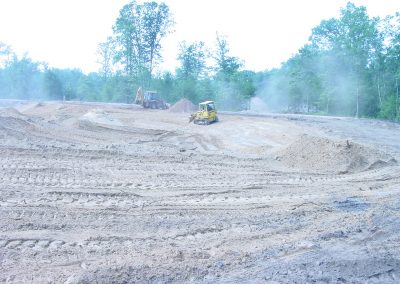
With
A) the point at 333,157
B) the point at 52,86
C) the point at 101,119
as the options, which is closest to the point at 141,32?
the point at 52,86

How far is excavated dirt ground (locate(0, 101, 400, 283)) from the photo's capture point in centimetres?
588

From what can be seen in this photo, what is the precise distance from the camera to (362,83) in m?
44.8

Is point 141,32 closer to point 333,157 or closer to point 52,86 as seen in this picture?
point 52,86

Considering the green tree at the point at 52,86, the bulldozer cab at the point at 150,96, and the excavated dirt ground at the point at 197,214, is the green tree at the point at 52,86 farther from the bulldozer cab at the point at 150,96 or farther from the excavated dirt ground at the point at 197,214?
the excavated dirt ground at the point at 197,214

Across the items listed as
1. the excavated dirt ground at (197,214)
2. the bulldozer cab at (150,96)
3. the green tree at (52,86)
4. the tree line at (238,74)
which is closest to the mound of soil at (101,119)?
the excavated dirt ground at (197,214)

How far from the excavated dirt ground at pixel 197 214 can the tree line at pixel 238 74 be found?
29366 mm

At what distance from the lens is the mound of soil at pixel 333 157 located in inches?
576

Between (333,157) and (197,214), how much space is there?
8.01 meters

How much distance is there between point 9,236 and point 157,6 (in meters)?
56.5

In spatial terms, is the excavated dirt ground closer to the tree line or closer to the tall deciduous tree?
the tree line

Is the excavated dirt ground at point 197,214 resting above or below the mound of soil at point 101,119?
below

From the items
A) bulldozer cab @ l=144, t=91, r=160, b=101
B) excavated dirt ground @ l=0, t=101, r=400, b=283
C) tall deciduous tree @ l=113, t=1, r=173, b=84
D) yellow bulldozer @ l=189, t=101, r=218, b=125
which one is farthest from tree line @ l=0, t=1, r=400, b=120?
excavated dirt ground @ l=0, t=101, r=400, b=283

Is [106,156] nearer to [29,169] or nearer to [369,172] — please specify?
[29,169]

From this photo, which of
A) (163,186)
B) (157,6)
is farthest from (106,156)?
(157,6)
